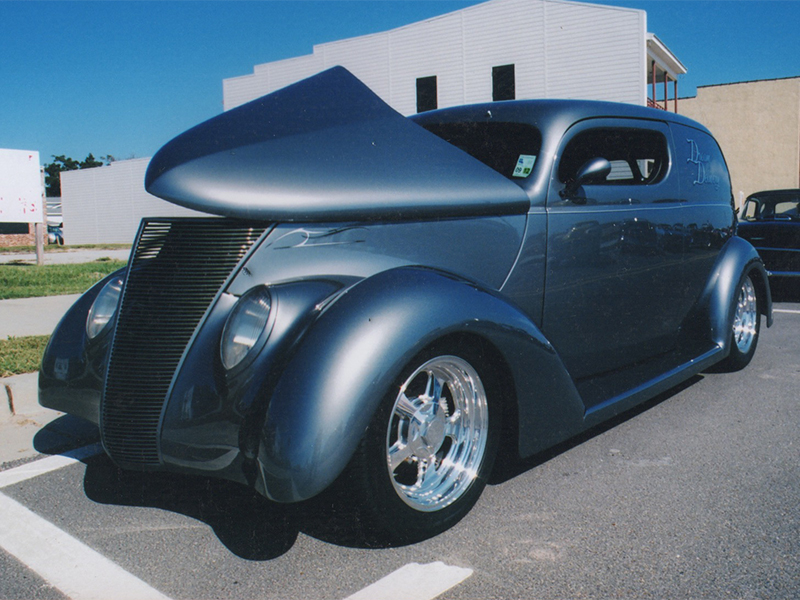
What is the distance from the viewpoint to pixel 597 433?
12.2ft

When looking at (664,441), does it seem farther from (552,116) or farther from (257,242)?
(257,242)

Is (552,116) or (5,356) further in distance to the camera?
(5,356)

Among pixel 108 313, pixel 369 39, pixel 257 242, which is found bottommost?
pixel 108 313

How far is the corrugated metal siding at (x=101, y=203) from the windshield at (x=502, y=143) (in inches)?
1356

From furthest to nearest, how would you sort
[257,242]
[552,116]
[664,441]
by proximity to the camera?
[664,441]
[552,116]
[257,242]

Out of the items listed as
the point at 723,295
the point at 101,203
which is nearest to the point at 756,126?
the point at 101,203

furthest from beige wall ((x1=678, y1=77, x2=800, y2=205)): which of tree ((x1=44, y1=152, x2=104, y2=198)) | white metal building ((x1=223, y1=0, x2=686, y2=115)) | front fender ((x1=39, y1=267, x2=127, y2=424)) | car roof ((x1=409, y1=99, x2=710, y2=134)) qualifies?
tree ((x1=44, y1=152, x2=104, y2=198))

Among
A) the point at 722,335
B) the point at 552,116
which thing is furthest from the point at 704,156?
the point at 552,116

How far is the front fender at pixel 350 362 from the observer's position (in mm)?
2127

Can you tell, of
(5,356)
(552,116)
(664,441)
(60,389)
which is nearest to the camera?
(60,389)

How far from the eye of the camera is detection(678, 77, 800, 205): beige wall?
32.8 metres

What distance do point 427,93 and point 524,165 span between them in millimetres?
24791

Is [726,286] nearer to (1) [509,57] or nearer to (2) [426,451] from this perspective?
(2) [426,451]

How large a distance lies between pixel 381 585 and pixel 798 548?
56.6 inches
